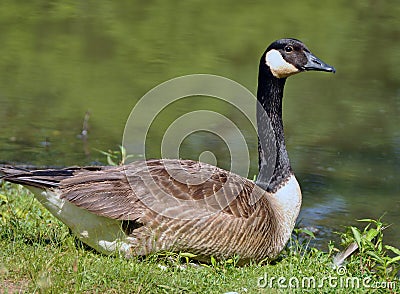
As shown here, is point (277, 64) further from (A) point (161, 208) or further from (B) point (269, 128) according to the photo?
(A) point (161, 208)

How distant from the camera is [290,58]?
7090mm

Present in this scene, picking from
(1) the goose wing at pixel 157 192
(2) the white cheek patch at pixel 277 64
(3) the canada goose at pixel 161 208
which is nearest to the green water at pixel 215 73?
(2) the white cheek patch at pixel 277 64

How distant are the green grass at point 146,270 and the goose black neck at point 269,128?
2.59 ft

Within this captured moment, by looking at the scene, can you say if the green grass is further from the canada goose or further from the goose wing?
the goose wing

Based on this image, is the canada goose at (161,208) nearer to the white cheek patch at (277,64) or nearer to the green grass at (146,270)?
the green grass at (146,270)

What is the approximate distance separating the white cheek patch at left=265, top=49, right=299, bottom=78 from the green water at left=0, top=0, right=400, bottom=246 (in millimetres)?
2555

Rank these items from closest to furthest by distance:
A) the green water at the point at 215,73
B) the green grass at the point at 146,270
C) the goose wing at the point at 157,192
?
1. the green grass at the point at 146,270
2. the goose wing at the point at 157,192
3. the green water at the point at 215,73

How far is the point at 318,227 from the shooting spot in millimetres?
9023

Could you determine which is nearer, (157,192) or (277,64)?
(157,192)

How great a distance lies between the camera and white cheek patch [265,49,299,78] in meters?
7.09

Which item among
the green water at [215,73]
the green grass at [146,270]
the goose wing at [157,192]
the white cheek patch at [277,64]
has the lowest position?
the green water at [215,73]

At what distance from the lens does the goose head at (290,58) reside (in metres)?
7.08

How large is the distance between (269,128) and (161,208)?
167cm

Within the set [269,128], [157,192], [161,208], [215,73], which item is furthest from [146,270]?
[215,73]
